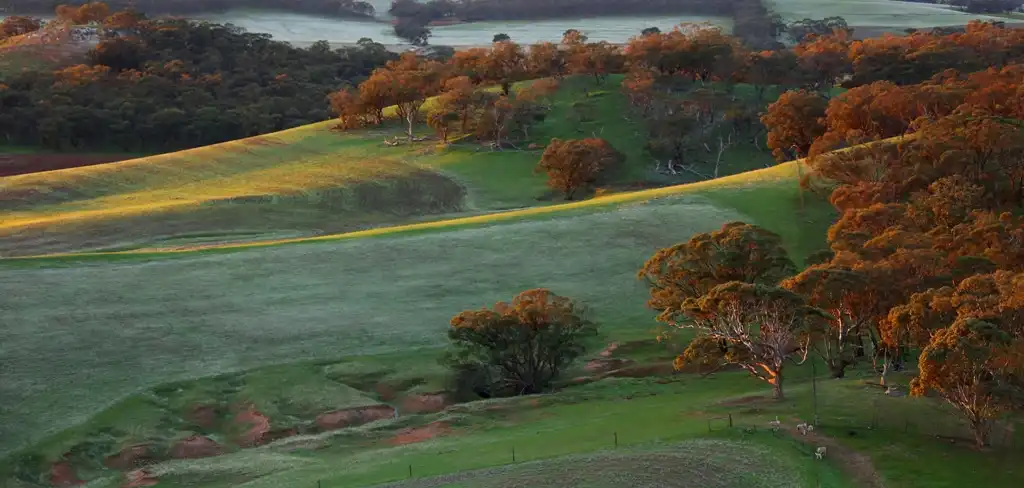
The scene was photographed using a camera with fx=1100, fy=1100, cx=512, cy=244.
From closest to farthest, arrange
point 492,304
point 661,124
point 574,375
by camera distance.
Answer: point 574,375 → point 492,304 → point 661,124

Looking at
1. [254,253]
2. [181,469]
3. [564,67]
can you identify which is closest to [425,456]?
[181,469]

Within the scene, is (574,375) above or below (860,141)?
below

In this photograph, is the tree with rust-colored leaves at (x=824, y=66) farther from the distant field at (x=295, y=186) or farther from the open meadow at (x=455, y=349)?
the open meadow at (x=455, y=349)

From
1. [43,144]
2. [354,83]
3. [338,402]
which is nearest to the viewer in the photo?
[338,402]

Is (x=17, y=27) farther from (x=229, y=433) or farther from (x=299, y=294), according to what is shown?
(x=229, y=433)

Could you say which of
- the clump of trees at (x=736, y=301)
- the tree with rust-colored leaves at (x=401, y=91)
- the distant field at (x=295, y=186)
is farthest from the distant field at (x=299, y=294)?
the tree with rust-colored leaves at (x=401, y=91)

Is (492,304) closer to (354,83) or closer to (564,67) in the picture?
(564,67)

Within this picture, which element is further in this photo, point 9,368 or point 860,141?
point 860,141
